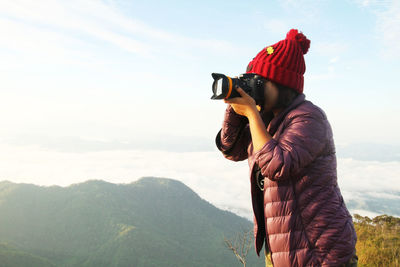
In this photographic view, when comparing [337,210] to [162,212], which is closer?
[337,210]

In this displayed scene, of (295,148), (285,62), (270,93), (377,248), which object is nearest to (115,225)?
(377,248)

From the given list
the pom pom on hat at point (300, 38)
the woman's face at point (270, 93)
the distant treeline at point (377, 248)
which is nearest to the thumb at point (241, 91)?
the woman's face at point (270, 93)

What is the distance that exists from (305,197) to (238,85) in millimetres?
722

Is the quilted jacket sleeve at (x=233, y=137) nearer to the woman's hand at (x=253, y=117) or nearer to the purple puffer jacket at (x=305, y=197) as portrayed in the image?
the woman's hand at (x=253, y=117)

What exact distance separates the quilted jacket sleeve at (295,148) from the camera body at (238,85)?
1.01 feet

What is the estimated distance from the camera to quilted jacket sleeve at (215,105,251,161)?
227cm

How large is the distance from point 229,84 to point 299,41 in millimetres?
532

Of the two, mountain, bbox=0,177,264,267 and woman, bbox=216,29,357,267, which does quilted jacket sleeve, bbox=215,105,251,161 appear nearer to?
woman, bbox=216,29,357,267

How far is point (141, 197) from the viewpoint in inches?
5443

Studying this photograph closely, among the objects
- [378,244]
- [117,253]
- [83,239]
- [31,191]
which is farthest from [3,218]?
[378,244]

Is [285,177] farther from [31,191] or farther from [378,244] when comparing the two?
[31,191]

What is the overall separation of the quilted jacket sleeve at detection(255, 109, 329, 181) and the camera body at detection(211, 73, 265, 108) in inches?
12.1

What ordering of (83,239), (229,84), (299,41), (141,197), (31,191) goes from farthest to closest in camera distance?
(141,197) < (31,191) < (83,239) < (299,41) < (229,84)

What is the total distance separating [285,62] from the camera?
6.49 ft
